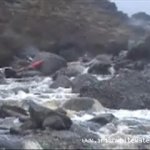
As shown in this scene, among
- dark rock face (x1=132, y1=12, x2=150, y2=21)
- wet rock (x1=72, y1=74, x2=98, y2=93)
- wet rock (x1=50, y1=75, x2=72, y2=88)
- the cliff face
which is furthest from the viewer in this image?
dark rock face (x1=132, y1=12, x2=150, y2=21)

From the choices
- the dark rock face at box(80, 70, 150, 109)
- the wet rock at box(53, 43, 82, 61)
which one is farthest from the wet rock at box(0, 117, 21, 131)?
the wet rock at box(53, 43, 82, 61)

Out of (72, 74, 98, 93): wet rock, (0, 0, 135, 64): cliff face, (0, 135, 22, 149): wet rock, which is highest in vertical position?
(0, 0, 135, 64): cliff face

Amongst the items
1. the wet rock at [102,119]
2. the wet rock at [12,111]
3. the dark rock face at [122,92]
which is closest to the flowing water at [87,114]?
the wet rock at [102,119]

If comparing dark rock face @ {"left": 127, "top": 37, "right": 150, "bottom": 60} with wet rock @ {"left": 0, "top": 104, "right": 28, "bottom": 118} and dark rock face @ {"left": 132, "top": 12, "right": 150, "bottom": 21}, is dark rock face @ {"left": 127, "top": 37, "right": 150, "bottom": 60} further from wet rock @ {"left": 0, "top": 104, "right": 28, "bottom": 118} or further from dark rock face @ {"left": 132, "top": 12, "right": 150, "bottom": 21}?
dark rock face @ {"left": 132, "top": 12, "right": 150, "bottom": 21}

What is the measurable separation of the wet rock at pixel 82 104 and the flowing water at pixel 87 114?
9.8 inches

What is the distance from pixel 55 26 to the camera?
117ft

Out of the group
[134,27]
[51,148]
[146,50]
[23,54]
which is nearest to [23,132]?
[51,148]

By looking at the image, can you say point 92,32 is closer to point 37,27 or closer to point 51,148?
point 37,27

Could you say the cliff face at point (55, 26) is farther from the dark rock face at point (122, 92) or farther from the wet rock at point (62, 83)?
the dark rock face at point (122, 92)

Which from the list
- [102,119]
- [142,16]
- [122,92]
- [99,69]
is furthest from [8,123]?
[142,16]

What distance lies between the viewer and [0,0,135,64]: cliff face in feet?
108

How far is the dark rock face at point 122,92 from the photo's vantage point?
53.5ft

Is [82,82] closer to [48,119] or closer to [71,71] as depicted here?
[71,71]

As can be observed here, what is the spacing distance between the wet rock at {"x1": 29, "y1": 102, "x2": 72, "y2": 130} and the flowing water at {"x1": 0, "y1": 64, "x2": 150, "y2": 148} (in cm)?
78
